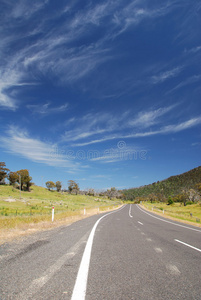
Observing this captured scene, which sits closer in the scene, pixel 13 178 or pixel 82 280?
pixel 82 280

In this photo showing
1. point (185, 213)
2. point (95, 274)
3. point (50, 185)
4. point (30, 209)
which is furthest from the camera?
point (50, 185)

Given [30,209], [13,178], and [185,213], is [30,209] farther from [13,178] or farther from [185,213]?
[13,178]

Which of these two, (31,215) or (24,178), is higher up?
(24,178)

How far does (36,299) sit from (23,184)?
93.7 metres

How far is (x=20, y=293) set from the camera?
9.15 feet

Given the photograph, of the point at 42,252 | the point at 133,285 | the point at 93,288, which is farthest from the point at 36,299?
the point at 42,252

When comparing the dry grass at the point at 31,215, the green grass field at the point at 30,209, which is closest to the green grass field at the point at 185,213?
the dry grass at the point at 31,215

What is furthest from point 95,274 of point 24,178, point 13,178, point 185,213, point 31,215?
point 13,178

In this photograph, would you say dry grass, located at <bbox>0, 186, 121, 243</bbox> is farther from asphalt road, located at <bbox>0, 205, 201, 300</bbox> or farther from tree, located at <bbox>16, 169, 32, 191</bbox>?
tree, located at <bbox>16, 169, 32, 191</bbox>

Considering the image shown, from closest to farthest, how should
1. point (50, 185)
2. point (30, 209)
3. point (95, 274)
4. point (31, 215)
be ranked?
point (95, 274)
point (31, 215)
point (30, 209)
point (50, 185)

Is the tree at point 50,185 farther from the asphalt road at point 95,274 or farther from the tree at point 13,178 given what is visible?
the asphalt road at point 95,274

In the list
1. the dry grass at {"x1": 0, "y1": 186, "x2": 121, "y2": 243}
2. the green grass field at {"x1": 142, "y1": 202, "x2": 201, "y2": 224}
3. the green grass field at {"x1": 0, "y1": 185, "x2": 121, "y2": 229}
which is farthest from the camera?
the green grass field at {"x1": 142, "y1": 202, "x2": 201, "y2": 224}

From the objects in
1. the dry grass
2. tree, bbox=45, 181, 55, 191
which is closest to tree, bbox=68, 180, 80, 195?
tree, bbox=45, 181, 55, 191

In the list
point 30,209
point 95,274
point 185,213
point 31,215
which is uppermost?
point 95,274
